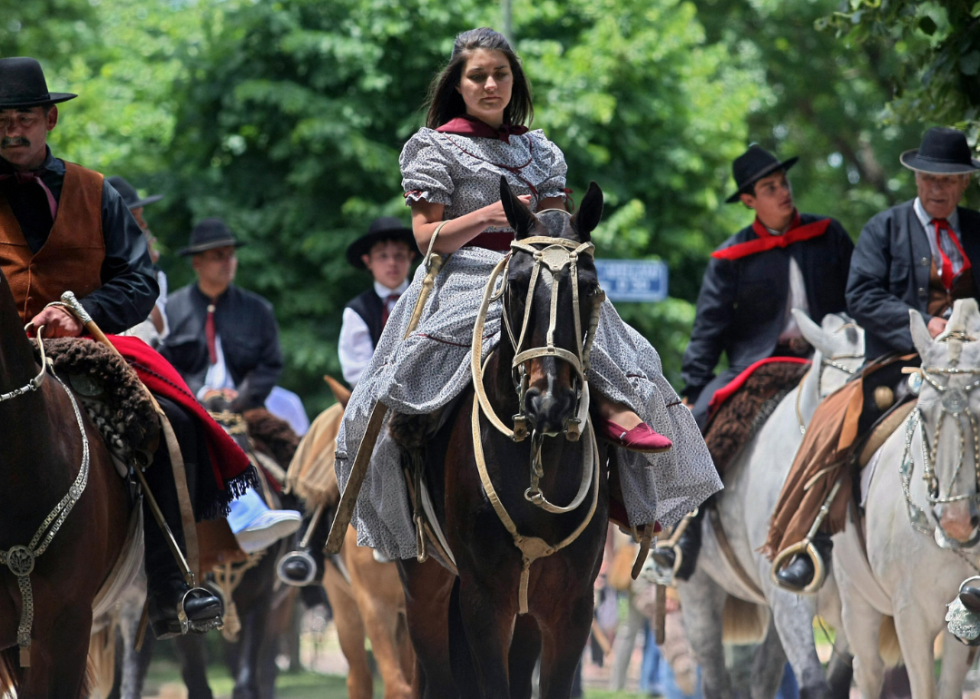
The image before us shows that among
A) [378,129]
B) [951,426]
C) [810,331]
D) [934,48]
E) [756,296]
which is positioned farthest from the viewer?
[378,129]

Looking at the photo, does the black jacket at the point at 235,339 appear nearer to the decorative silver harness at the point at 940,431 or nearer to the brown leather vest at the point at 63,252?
the brown leather vest at the point at 63,252

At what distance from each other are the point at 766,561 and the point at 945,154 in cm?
263

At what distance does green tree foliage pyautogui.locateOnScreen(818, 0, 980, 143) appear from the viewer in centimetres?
847

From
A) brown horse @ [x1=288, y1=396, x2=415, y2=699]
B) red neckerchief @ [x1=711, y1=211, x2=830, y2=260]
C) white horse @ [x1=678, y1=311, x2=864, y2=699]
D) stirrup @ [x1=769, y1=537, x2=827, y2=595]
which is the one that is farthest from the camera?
red neckerchief @ [x1=711, y1=211, x2=830, y2=260]

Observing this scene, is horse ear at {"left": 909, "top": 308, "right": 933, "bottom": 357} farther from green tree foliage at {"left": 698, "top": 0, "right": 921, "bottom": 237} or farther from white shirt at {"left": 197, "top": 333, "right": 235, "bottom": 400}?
green tree foliage at {"left": 698, "top": 0, "right": 921, "bottom": 237}

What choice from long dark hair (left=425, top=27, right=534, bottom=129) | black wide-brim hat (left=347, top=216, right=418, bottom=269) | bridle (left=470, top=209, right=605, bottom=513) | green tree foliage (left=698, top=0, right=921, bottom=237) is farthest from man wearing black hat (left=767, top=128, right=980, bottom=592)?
green tree foliage (left=698, top=0, right=921, bottom=237)

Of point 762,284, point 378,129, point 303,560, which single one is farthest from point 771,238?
point 378,129

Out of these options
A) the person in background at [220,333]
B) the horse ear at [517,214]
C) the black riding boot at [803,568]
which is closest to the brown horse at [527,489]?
the horse ear at [517,214]

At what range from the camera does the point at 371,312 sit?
10.1 meters

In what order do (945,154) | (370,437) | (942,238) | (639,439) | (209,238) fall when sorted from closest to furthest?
1. (639,439)
2. (370,437)
3. (945,154)
4. (942,238)
5. (209,238)

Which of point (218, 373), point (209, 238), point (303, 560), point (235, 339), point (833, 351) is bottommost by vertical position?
point (303, 560)

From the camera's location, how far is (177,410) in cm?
682

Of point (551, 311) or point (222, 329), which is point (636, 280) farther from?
point (551, 311)

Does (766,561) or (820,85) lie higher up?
(820,85)
